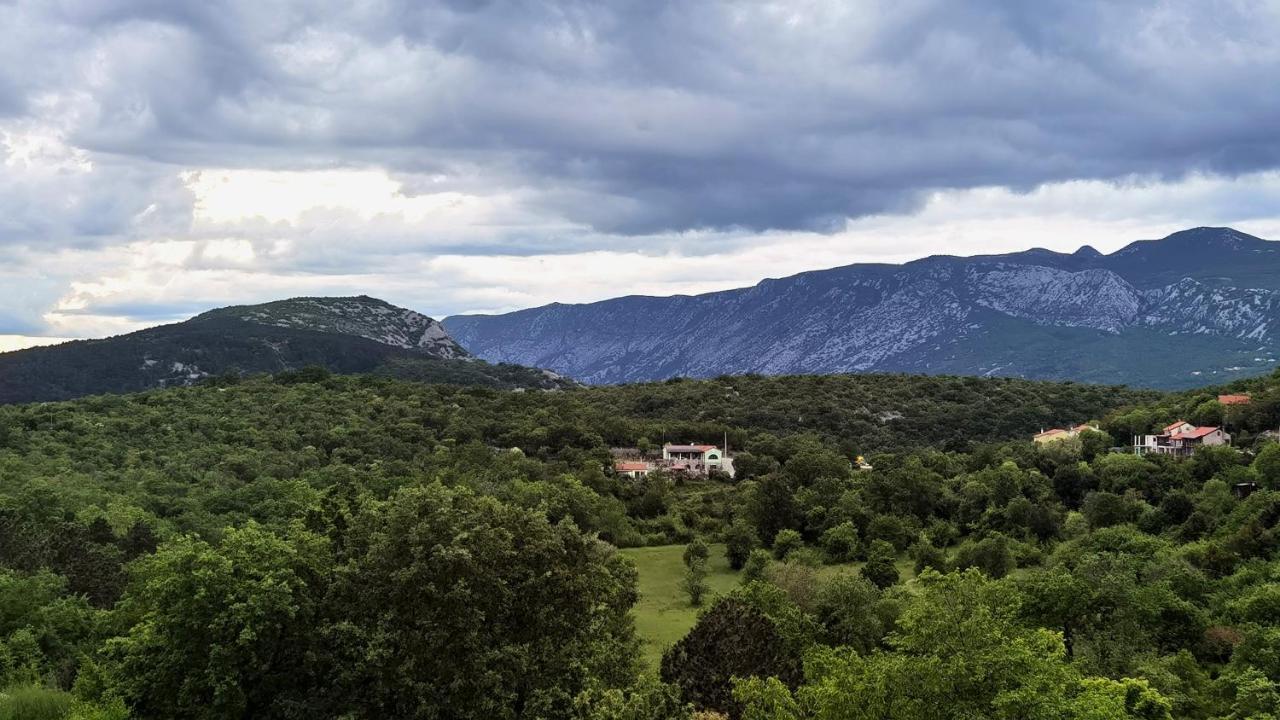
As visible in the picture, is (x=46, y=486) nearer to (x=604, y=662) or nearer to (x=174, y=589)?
(x=174, y=589)

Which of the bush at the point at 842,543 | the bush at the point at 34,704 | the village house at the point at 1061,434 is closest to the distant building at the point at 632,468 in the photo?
the bush at the point at 842,543

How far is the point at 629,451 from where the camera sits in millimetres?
95688

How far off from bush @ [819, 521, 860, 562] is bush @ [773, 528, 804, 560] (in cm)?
162

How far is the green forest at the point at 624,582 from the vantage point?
22.9 m

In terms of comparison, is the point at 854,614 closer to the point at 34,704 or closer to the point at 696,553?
the point at 696,553

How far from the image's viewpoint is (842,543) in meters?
54.6

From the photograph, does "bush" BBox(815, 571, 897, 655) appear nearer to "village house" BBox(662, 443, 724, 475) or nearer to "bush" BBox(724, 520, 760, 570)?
"bush" BBox(724, 520, 760, 570)

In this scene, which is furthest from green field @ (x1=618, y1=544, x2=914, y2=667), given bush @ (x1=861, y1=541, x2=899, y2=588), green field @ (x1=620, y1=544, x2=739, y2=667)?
bush @ (x1=861, y1=541, x2=899, y2=588)

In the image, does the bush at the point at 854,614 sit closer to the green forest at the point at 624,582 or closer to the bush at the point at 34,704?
the green forest at the point at 624,582

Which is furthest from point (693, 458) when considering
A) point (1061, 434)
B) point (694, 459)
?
point (1061, 434)

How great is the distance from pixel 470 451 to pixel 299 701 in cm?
5194

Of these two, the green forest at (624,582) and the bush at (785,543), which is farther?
the bush at (785,543)

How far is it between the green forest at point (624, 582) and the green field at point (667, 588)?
1.09ft

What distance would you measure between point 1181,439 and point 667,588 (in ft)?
129
